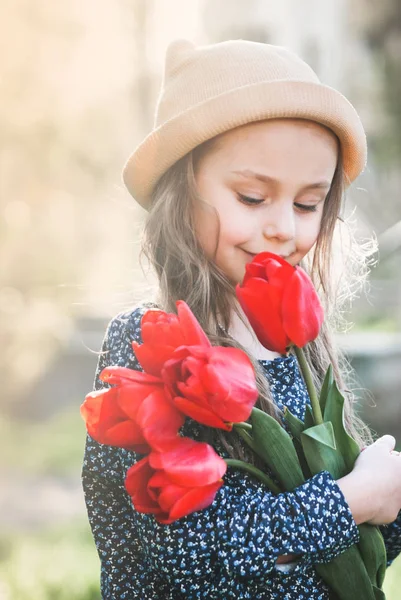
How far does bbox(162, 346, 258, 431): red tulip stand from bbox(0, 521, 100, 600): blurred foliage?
1994 mm

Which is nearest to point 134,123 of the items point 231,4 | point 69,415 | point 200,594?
point 69,415

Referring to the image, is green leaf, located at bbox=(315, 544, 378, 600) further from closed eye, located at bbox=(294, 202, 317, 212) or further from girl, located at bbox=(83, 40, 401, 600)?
closed eye, located at bbox=(294, 202, 317, 212)

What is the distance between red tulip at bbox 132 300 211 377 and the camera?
2.57 feet

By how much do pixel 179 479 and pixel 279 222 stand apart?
532mm

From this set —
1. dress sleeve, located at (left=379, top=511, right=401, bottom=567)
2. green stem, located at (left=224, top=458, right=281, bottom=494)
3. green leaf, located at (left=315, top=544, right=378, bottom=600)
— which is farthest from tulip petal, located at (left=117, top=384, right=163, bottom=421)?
dress sleeve, located at (left=379, top=511, right=401, bottom=567)

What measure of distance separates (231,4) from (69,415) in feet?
17.8

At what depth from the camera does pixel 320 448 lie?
90 centimetres

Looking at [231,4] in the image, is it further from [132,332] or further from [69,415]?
[132,332]

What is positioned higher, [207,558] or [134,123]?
[134,123]

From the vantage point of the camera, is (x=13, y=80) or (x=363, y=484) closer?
(x=363, y=484)

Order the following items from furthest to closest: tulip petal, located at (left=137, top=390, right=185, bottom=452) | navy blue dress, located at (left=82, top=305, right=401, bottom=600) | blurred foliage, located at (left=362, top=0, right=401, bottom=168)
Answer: blurred foliage, located at (left=362, top=0, right=401, bottom=168) → navy blue dress, located at (left=82, top=305, right=401, bottom=600) → tulip petal, located at (left=137, top=390, right=185, bottom=452)

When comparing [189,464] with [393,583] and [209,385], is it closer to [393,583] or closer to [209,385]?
[209,385]

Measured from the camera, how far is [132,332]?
1227 millimetres

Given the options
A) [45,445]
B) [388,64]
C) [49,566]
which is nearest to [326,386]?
[49,566]
